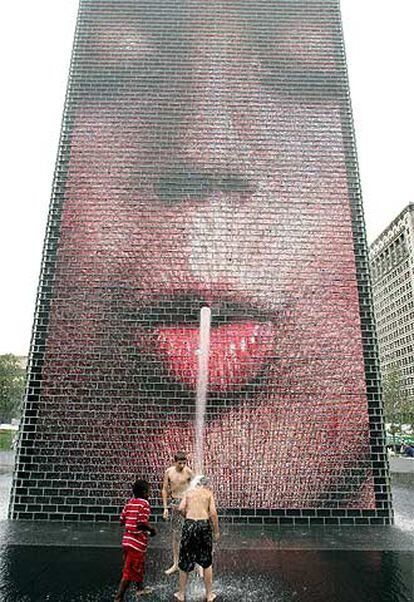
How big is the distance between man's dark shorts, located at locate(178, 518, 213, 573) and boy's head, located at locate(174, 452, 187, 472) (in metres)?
1.27

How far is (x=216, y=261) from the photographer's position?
13.1 metres

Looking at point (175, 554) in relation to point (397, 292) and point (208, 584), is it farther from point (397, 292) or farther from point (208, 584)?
point (397, 292)

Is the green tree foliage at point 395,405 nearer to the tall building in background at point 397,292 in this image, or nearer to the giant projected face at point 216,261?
the tall building in background at point 397,292

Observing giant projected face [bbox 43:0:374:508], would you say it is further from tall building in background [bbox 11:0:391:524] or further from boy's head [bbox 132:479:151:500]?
boy's head [bbox 132:479:151:500]

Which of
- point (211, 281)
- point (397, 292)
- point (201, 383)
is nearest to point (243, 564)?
point (201, 383)

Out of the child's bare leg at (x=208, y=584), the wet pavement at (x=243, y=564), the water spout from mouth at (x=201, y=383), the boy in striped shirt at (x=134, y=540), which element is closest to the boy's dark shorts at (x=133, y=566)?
the boy in striped shirt at (x=134, y=540)

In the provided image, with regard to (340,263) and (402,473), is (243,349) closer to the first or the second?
(340,263)

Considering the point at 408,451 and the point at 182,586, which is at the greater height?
the point at 408,451

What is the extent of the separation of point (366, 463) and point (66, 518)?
749 cm

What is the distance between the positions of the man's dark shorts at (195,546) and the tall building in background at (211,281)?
19.1 feet

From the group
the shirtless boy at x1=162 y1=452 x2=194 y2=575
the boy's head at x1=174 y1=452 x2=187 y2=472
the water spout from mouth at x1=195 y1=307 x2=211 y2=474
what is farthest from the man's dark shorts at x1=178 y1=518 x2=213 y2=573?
the water spout from mouth at x1=195 y1=307 x2=211 y2=474

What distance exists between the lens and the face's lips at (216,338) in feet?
40.0

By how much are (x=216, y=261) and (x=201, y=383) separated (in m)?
3.50

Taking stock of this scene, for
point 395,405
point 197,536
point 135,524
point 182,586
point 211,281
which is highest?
point 211,281
